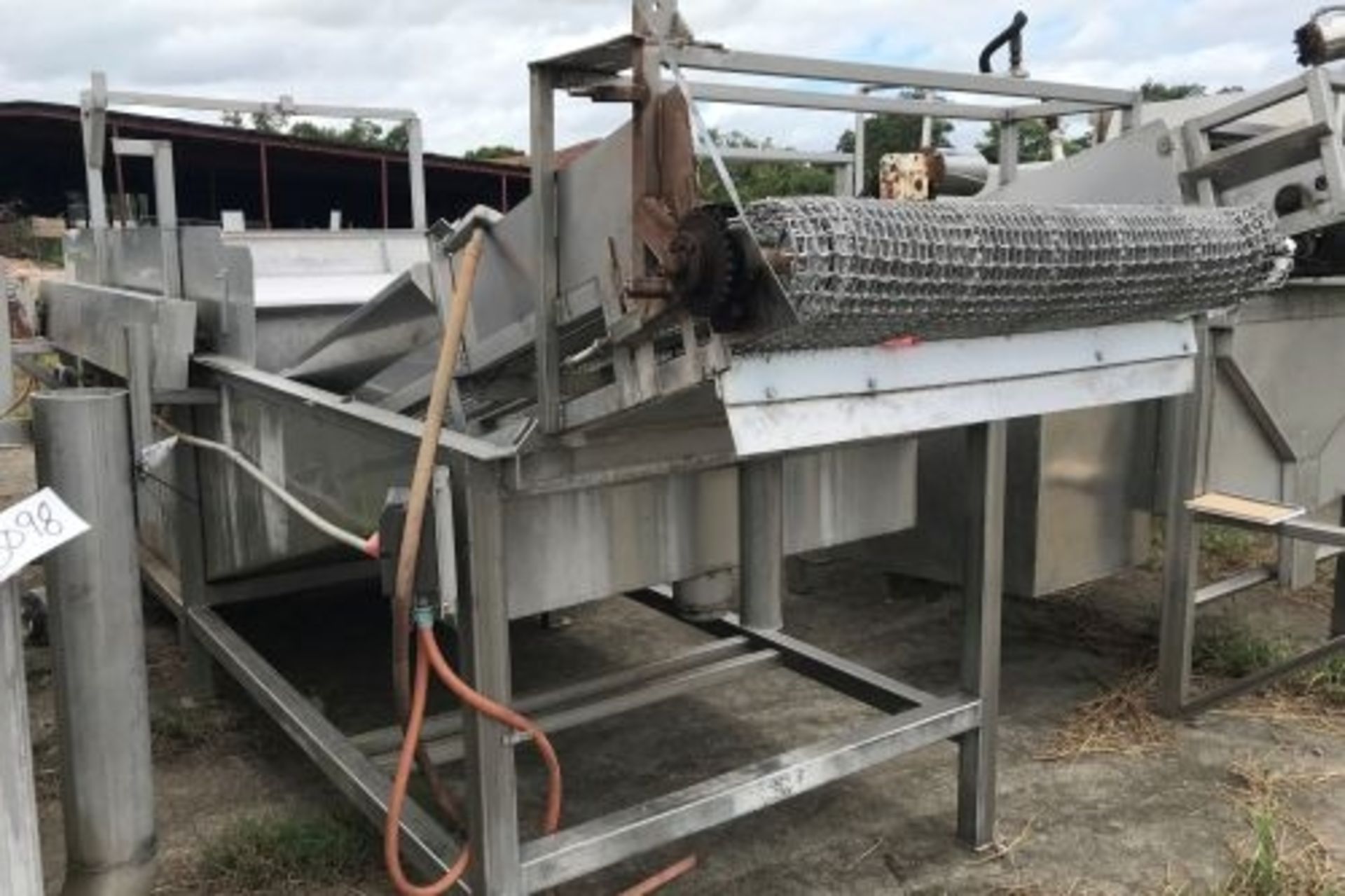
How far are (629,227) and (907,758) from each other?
74.4 inches

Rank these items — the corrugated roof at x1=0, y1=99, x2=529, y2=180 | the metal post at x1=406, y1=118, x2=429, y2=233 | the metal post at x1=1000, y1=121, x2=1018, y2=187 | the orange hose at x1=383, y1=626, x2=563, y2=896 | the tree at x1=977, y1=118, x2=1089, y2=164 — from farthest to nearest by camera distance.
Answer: the corrugated roof at x1=0, y1=99, x2=529, y2=180 < the tree at x1=977, y1=118, x2=1089, y2=164 < the metal post at x1=406, y1=118, x2=429, y2=233 < the metal post at x1=1000, y1=121, x2=1018, y2=187 < the orange hose at x1=383, y1=626, x2=563, y2=896

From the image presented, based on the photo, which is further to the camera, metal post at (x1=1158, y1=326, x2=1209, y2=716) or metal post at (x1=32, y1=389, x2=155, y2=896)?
metal post at (x1=1158, y1=326, x2=1209, y2=716)

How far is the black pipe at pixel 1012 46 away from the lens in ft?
8.42

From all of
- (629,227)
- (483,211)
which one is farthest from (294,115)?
(629,227)

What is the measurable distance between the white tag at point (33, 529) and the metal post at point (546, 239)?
615mm

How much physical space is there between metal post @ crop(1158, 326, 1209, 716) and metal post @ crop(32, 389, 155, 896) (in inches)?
95.6

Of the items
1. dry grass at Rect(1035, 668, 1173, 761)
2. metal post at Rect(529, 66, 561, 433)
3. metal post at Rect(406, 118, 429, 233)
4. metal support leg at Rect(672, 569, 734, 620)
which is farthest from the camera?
metal post at Rect(406, 118, 429, 233)

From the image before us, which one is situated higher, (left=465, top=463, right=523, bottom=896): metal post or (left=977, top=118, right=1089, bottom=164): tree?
(left=977, top=118, right=1089, bottom=164): tree

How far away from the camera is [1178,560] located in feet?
10.4

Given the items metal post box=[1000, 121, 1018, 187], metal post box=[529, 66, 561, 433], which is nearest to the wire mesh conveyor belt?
metal post box=[529, 66, 561, 433]

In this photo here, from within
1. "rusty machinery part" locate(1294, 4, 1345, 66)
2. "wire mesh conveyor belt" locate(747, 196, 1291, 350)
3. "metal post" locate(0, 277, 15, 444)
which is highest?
"rusty machinery part" locate(1294, 4, 1345, 66)

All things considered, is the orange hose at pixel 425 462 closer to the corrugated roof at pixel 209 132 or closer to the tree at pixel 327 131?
the tree at pixel 327 131

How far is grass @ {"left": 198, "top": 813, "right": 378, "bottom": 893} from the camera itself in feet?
8.02

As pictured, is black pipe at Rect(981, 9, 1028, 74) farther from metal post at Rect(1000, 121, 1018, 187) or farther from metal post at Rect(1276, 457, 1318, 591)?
metal post at Rect(1276, 457, 1318, 591)
